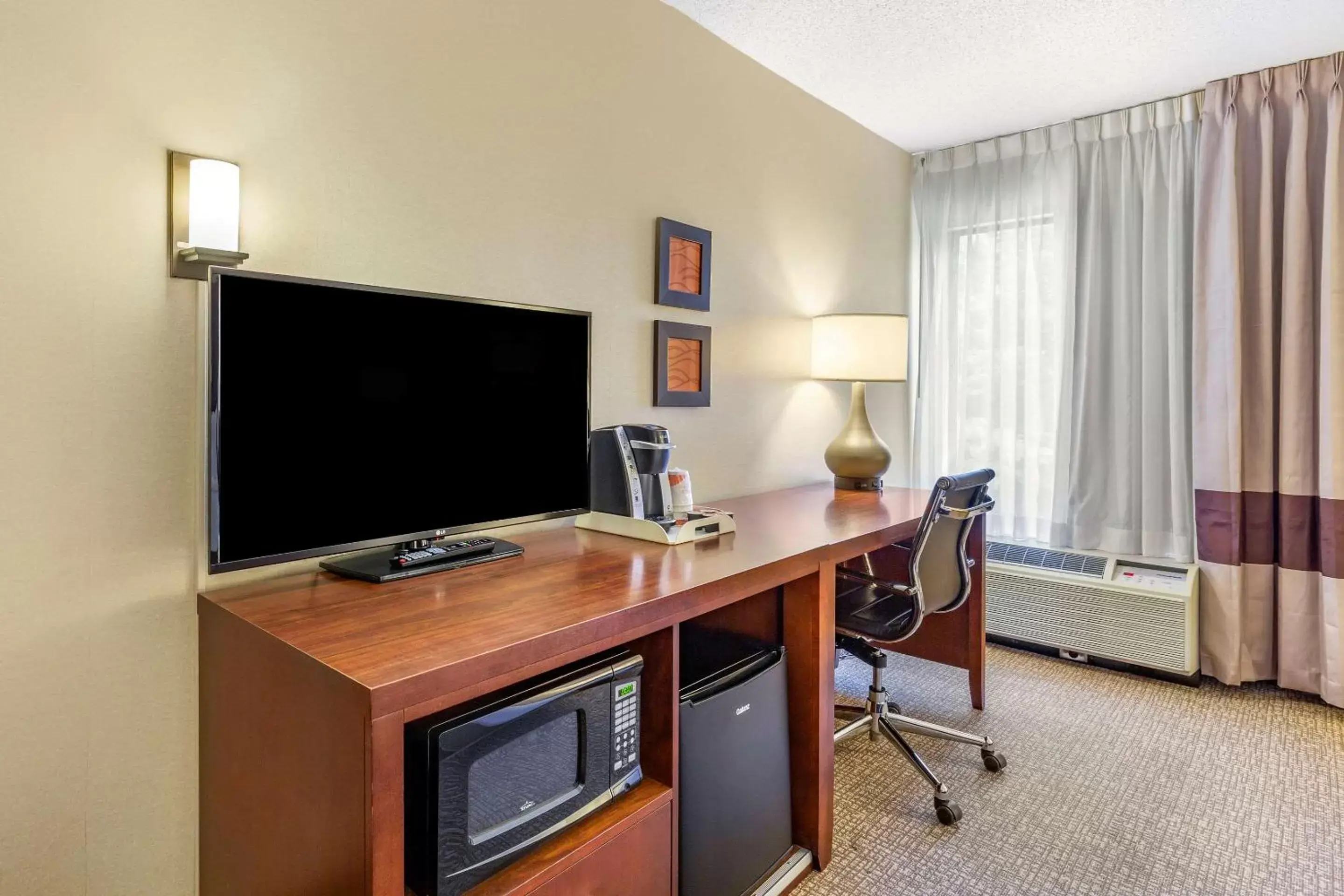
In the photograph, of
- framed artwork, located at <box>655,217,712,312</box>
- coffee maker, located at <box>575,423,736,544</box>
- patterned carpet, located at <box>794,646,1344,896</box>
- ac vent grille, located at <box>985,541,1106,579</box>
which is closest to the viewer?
patterned carpet, located at <box>794,646,1344,896</box>

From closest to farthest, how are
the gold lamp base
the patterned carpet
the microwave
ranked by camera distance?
the microwave
the patterned carpet
the gold lamp base

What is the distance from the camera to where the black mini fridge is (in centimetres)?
151

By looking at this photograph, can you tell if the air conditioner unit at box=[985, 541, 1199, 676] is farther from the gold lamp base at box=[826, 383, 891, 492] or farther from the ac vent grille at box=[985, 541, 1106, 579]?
the gold lamp base at box=[826, 383, 891, 492]

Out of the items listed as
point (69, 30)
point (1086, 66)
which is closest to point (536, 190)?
point (69, 30)

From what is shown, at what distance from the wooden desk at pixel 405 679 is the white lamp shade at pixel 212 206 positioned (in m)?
0.67

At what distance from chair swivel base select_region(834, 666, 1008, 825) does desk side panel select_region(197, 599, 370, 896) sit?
151 cm

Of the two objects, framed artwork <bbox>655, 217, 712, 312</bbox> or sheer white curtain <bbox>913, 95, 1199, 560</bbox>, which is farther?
sheer white curtain <bbox>913, 95, 1199, 560</bbox>

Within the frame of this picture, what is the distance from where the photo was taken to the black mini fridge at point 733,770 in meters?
1.51

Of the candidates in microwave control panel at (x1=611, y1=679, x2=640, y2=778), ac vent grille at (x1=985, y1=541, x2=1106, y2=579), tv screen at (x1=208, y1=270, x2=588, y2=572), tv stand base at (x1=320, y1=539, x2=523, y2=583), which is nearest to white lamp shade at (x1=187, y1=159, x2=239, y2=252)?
tv screen at (x1=208, y1=270, x2=588, y2=572)

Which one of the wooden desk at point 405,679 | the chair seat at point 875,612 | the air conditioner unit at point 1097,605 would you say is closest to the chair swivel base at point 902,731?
the chair seat at point 875,612

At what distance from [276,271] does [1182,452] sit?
3.43 meters

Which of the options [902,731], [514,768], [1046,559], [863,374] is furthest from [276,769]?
[1046,559]

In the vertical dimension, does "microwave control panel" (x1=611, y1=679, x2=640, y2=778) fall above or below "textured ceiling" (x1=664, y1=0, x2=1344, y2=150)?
below

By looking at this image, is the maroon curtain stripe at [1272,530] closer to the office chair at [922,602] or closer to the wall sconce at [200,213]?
the office chair at [922,602]
